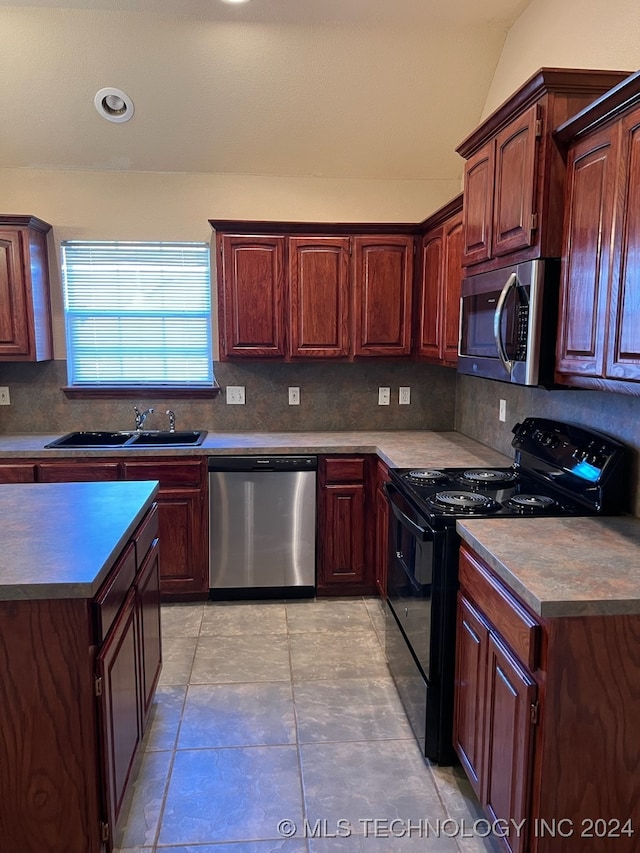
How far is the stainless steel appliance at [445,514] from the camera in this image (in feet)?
7.00

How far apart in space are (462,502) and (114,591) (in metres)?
1.23

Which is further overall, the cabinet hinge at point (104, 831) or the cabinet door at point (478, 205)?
the cabinet door at point (478, 205)

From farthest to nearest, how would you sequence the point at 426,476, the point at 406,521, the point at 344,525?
the point at 344,525 → the point at 426,476 → the point at 406,521

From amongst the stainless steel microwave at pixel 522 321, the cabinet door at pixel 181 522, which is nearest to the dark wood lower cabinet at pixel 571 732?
the stainless steel microwave at pixel 522 321

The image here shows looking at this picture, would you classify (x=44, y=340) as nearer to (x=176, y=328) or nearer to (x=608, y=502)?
(x=176, y=328)

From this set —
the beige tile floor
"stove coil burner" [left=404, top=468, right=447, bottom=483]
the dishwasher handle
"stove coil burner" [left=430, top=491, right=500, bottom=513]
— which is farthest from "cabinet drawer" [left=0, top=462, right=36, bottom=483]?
"stove coil burner" [left=430, top=491, right=500, bottom=513]

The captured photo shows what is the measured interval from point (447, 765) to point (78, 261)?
3.54 m

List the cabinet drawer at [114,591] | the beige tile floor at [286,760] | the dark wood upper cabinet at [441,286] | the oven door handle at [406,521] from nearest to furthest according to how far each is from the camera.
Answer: the cabinet drawer at [114,591] → the beige tile floor at [286,760] → the oven door handle at [406,521] → the dark wood upper cabinet at [441,286]

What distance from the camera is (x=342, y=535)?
3637 millimetres

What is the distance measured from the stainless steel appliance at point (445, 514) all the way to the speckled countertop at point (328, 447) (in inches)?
17.4

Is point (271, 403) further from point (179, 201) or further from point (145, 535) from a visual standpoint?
point (145, 535)

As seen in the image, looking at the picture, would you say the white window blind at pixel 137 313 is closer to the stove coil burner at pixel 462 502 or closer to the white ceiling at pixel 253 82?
the white ceiling at pixel 253 82

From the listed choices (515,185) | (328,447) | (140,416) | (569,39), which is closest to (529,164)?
(515,185)

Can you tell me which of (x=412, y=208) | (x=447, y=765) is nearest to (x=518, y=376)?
(x=447, y=765)
